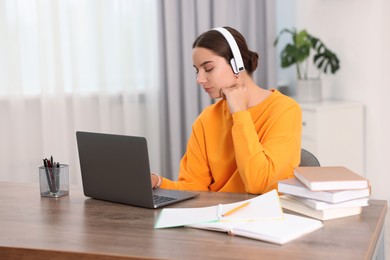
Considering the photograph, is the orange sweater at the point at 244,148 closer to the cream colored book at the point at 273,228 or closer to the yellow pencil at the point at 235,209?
the yellow pencil at the point at 235,209

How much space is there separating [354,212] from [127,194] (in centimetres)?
65

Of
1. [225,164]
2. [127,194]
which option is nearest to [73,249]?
[127,194]

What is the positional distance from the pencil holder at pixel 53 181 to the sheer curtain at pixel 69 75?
174 cm

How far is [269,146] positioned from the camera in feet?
7.12

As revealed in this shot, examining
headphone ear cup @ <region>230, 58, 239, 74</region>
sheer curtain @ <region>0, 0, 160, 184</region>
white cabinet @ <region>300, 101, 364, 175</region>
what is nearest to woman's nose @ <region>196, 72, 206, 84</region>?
headphone ear cup @ <region>230, 58, 239, 74</region>

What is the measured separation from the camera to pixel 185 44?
4223 mm

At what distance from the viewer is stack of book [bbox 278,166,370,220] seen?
173cm

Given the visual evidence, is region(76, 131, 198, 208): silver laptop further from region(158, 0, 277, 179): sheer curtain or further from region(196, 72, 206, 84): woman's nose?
region(158, 0, 277, 179): sheer curtain

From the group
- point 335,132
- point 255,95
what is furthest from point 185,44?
point 255,95

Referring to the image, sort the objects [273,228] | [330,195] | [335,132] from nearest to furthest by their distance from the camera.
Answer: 1. [273,228]
2. [330,195]
3. [335,132]

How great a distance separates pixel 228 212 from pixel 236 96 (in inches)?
24.4

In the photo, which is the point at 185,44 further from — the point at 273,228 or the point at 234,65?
the point at 273,228

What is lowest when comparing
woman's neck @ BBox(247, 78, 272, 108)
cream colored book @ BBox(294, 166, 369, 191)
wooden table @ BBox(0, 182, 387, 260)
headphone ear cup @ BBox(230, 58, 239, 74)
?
wooden table @ BBox(0, 182, 387, 260)

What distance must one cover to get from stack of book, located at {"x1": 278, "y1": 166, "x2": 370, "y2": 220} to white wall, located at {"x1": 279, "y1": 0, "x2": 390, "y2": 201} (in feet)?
8.25
